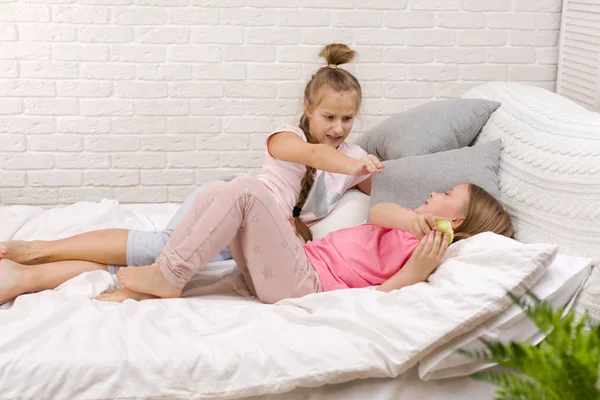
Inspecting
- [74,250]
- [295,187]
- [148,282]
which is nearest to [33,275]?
[74,250]

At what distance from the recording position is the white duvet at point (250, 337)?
5.42ft

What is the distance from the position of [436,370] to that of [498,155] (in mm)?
912

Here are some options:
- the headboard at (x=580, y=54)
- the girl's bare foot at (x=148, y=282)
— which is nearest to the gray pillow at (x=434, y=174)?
the girl's bare foot at (x=148, y=282)

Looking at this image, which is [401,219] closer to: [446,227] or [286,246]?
[446,227]

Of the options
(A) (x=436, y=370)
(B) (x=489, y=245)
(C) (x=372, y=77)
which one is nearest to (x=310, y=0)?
(C) (x=372, y=77)

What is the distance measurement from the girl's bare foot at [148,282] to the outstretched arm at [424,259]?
58 cm

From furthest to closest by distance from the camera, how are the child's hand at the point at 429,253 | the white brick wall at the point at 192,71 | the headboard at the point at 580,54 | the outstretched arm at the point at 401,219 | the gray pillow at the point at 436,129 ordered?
the white brick wall at the point at 192,71, the headboard at the point at 580,54, the gray pillow at the point at 436,129, the outstretched arm at the point at 401,219, the child's hand at the point at 429,253

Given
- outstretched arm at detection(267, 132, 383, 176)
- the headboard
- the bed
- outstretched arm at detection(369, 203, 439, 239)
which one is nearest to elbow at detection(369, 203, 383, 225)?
outstretched arm at detection(369, 203, 439, 239)

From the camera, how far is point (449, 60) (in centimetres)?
345

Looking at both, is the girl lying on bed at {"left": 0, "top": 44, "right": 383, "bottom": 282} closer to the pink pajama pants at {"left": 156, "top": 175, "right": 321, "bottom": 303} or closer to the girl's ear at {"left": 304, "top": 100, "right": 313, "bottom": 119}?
the girl's ear at {"left": 304, "top": 100, "right": 313, "bottom": 119}

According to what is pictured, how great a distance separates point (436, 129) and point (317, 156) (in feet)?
1.68

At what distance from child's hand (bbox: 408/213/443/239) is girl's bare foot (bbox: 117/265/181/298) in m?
0.65

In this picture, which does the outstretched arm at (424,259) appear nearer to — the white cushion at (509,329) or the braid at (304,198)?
the white cushion at (509,329)

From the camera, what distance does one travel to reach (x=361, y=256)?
83.3 inches
